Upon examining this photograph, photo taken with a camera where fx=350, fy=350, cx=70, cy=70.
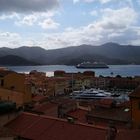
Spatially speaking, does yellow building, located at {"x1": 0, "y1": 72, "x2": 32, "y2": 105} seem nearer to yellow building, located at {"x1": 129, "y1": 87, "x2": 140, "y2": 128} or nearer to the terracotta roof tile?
the terracotta roof tile

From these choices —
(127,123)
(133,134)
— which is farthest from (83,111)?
(133,134)

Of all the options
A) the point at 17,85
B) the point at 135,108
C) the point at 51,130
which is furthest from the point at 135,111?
the point at 17,85

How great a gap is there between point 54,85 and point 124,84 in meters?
44.7

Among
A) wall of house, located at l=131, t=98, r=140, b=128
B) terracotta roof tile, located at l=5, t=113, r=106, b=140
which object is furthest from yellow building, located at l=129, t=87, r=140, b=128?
terracotta roof tile, located at l=5, t=113, r=106, b=140

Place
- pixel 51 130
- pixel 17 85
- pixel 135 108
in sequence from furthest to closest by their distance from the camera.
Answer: pixel 17 85
pixel 135 108
pixel 51 130

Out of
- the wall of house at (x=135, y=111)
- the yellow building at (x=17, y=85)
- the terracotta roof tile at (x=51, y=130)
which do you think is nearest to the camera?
the terracotta roof tile at (x=51, y=130)

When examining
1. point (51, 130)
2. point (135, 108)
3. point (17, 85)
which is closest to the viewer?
point (51, 130)

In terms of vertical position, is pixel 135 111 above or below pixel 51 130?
above

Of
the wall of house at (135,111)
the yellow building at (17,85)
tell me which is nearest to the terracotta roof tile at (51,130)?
the wall of house at (135,111)

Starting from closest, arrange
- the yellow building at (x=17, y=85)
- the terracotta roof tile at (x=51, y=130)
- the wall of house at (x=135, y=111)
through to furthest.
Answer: the terracotta roof tile at (x=51, y=130) → the wall of house at (x=135, y=111) → the yellow building at (x=17, y=85)

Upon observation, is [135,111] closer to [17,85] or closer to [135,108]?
[135,108]

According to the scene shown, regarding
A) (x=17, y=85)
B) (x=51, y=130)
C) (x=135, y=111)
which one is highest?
(x=17, y=85)

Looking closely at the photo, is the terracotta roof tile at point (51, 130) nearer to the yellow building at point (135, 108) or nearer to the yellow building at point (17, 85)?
the yellow building at point (135, 108)

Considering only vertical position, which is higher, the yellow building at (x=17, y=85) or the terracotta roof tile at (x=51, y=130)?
the yellow building at (x=17, y=85)
